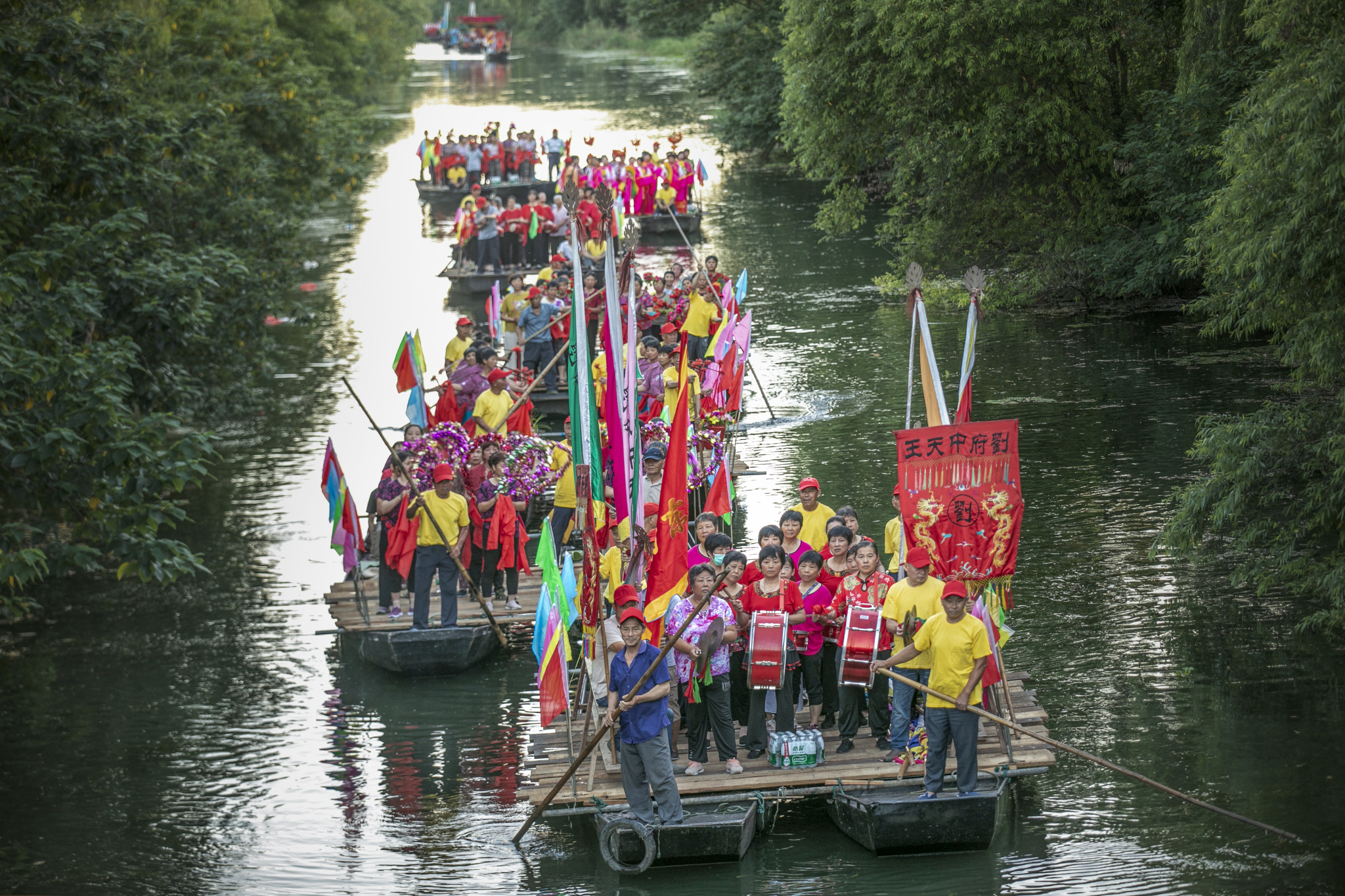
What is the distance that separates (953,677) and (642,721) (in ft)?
6.79

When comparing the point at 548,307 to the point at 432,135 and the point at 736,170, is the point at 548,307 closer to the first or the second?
the point at 736,170

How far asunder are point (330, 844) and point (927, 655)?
4.69m

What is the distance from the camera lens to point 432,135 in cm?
6266

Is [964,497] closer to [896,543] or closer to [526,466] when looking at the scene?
[896,543]

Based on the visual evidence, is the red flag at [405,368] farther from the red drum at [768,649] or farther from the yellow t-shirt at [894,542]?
the red drum at [768,649]

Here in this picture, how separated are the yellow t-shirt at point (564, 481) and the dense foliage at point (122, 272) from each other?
11.4 feet

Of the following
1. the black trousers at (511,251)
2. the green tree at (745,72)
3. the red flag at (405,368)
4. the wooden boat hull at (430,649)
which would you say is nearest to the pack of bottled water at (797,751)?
the wooden boat hull at (430,649)

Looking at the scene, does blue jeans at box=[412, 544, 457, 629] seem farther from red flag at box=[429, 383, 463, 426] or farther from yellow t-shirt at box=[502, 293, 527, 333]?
yellow t-shirt at box=[502, 293, 527, 333]

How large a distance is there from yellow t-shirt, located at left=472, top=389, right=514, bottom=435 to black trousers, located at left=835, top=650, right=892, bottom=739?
753 centimetres

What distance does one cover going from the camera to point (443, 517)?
49.2 feet

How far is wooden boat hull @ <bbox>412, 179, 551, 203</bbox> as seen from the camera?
153 ft

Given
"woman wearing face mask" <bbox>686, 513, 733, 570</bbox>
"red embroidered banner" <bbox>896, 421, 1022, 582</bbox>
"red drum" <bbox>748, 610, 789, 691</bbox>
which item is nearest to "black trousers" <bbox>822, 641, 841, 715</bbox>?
"red drum" <bbox>748, 610, 789, 691</bbox>

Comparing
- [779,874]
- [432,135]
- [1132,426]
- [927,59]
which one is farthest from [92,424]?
[432,135]

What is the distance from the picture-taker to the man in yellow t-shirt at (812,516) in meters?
13.7
